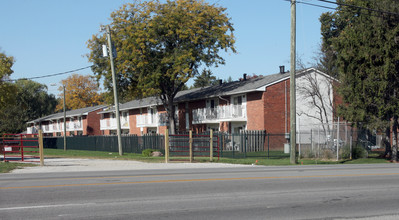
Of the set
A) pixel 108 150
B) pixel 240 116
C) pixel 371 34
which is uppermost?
pixel 371 34

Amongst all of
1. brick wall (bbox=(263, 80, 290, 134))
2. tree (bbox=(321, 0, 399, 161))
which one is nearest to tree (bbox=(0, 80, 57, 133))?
brick wall (bbox=(263, 80, 290, 134))

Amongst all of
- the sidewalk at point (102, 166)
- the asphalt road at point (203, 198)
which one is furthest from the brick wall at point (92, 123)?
the asphalt road at point (203, 198)

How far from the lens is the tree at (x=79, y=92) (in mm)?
90375

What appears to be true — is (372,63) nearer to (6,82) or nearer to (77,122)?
(6,82)

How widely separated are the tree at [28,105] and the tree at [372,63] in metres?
69.6

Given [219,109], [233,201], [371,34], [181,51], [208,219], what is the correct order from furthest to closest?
[219,109] < [181,51] < [371,34] < [233,201] < [208,219]

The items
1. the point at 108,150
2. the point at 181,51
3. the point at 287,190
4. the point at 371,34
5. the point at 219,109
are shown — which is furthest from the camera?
the point at 108,150

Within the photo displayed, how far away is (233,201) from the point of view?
31.0ft

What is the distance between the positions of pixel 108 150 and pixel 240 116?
1512 cm

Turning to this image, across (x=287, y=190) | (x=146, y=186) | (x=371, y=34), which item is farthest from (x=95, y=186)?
(x=371, y=34)

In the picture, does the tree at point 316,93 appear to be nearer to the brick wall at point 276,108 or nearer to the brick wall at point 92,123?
the brick wall at point 276,108

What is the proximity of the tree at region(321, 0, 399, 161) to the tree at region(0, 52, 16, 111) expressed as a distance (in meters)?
38.3

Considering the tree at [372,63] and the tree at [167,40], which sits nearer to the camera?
the tree at [372,63]

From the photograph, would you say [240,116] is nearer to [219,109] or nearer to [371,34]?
[219,109]
